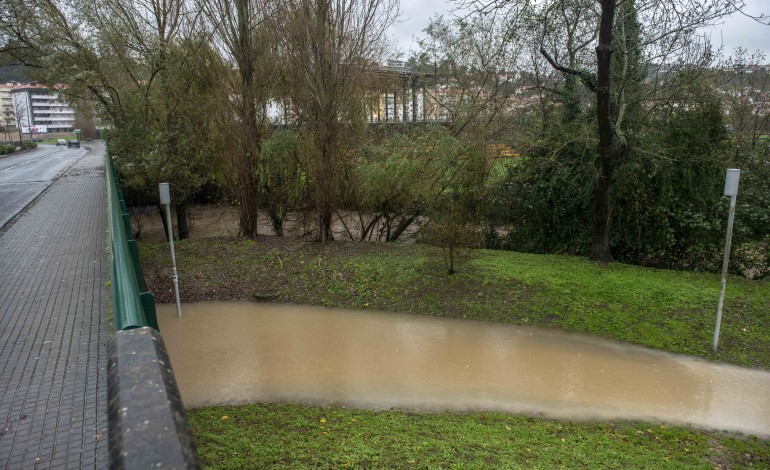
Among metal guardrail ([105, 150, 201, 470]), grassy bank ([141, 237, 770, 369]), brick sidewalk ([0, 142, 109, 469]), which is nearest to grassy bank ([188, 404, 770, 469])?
brick sidewalk ([0, 142, 109, 469])

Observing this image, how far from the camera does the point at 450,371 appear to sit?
9109 millimetres

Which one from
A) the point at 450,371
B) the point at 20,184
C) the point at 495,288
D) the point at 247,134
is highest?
the point at 247,134

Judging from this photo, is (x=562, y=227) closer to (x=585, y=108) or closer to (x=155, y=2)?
(x=585, y=108)

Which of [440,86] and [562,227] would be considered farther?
[440,86]

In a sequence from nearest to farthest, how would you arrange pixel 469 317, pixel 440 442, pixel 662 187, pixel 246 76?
pixel 440 442, pixel 469 317, pixel 662 187, pixel 246 76

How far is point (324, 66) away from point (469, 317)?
761 cm

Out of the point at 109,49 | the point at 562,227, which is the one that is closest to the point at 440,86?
the point at 562,227

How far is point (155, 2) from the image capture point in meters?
18.2

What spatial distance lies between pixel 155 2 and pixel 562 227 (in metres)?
14.9

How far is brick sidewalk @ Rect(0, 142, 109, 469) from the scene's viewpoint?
399 cm

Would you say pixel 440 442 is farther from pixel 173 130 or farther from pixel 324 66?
pixel 173 130

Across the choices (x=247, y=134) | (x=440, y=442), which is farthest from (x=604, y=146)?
(x=247, y=134)

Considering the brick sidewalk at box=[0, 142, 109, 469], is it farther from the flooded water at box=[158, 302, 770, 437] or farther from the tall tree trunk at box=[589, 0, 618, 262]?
the tall tree trunk at box=[589, 0, 618, 262]

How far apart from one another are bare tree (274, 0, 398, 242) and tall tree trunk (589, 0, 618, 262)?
6146mm
